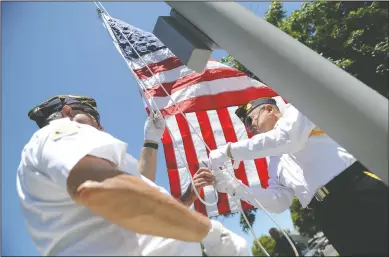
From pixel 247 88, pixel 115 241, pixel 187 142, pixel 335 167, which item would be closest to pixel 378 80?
pixel 247 88

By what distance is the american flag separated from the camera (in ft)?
14.1

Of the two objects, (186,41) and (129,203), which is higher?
(186,41)

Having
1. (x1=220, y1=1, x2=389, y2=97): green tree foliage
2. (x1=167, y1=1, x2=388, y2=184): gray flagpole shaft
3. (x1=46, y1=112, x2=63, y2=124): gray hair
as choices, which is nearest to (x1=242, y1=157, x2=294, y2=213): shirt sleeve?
(x1=46, y1=112, x2=63, y2=124): gray hair

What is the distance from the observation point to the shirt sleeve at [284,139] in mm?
2543

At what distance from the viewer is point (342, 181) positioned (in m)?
2.42

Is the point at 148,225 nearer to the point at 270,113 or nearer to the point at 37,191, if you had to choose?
the point at 37,191

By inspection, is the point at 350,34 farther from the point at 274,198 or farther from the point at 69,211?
the point at 69,211

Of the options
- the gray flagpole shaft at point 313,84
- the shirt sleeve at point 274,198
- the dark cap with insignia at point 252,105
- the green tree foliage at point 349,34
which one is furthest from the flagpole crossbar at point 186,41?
the green tree foliage at point 349,34

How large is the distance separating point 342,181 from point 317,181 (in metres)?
0.16

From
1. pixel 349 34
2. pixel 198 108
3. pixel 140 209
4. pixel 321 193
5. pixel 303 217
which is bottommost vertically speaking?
pixel 303 217

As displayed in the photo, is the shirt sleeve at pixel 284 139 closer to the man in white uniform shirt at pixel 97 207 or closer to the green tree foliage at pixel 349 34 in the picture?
the man in white uniform shirt at pixel 97 207

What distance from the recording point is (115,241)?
1220 mm

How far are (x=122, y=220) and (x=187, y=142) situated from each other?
3294 millimetres

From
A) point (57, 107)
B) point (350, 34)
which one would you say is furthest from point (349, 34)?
point (57, 107)
